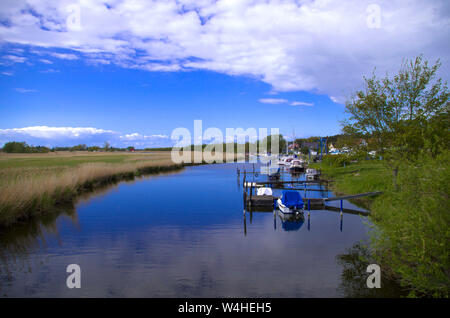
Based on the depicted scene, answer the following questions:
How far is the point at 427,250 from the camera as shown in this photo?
7.71m

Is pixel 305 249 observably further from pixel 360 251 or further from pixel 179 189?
pixel 179 189

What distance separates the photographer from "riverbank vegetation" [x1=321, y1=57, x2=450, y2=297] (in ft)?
25.0

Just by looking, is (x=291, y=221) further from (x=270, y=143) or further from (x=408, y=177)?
(x=270, y=143)

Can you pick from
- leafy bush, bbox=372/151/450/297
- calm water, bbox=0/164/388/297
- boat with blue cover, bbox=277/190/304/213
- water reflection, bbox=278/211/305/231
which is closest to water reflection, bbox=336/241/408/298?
calm water, bbox=0/164/388/297

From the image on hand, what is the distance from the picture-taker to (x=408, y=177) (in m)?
9.11

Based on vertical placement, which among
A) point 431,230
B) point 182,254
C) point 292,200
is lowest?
point 182,254

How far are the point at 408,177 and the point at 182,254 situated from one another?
11.3 meters

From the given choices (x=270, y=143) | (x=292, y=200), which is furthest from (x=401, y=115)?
(x=270, y=143)

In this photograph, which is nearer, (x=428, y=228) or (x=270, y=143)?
(x=428, y=228)

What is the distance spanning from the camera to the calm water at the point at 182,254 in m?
11.5

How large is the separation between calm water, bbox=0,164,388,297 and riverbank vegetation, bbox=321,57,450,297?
3025 millimetres

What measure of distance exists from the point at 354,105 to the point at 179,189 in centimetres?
2521
